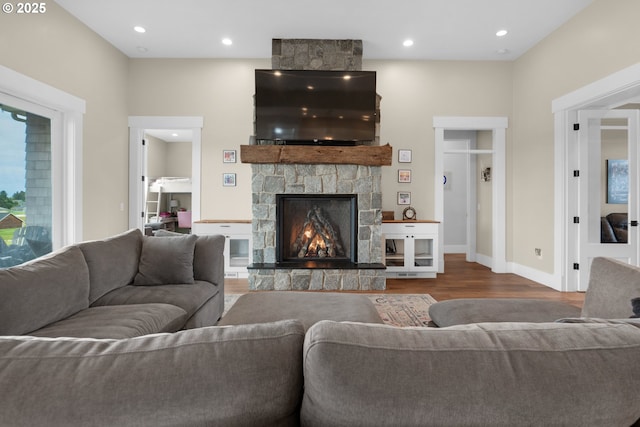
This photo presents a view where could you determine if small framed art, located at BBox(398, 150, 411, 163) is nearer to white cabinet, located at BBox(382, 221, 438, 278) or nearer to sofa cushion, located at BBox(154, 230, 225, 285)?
white cabinet, located at BBox(382, 221, 438, 278)

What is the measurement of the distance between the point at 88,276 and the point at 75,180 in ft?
8.34

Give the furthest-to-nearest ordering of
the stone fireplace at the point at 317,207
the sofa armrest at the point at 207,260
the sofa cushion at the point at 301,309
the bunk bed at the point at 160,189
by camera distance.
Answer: the bunk bed at the point at 160,189 → the stone fireplace at the point at 317,207 → the sofa armrest at the point at 207,260 → the sofa cushion at the point at 301,309

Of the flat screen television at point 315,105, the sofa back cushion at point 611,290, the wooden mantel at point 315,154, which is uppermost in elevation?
the flat screen television at point 315,105

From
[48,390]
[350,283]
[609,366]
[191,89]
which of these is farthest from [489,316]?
[191,89]

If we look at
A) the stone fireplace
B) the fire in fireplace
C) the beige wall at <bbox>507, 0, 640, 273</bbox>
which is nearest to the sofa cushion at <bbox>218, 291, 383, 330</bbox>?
the stone fireplace

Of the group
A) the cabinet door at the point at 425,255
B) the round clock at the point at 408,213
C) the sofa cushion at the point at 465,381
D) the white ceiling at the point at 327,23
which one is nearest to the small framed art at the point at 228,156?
the white ceiling at the point at 327,23

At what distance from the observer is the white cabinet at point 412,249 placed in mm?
4730

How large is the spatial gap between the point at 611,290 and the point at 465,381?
4.59 feet

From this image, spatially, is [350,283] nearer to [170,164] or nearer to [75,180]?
[75,180]

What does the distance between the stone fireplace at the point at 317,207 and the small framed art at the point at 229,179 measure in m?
0.93

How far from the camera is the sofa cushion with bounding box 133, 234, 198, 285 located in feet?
8.46

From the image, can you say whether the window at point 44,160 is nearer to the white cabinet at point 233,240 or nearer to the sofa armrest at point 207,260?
the white cabinet at point 233,240

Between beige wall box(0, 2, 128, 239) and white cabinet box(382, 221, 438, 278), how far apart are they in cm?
396

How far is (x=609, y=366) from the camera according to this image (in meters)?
0.63
